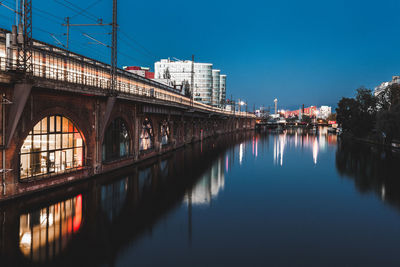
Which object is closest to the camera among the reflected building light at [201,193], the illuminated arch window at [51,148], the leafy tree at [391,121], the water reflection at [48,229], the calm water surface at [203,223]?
the water reflection at [48,229]

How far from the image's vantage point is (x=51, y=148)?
2350 centimetres

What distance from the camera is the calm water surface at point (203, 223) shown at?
1359cm

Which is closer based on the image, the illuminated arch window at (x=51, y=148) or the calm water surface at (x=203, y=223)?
the calm water surface at (x=203, y=223)

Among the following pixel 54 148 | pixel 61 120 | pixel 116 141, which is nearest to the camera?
pixel 54 148

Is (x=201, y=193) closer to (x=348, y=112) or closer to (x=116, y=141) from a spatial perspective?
(x=116, y=141)

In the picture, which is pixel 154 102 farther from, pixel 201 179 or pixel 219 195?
pixel 219 195

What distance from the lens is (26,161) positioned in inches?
822

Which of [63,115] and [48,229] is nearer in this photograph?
[48,229]

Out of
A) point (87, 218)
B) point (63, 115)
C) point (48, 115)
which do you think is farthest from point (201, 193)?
point (48, 115)

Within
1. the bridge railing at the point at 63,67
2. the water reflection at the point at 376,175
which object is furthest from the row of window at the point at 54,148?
the water reflection at the point at 376,175

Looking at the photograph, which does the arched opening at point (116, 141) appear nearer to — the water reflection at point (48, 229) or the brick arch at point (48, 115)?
the brick arch at point (48, 115)

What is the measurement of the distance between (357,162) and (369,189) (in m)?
20.2

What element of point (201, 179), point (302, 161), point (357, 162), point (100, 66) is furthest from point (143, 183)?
point (357, 162)

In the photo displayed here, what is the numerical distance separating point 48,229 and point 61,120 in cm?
1144
